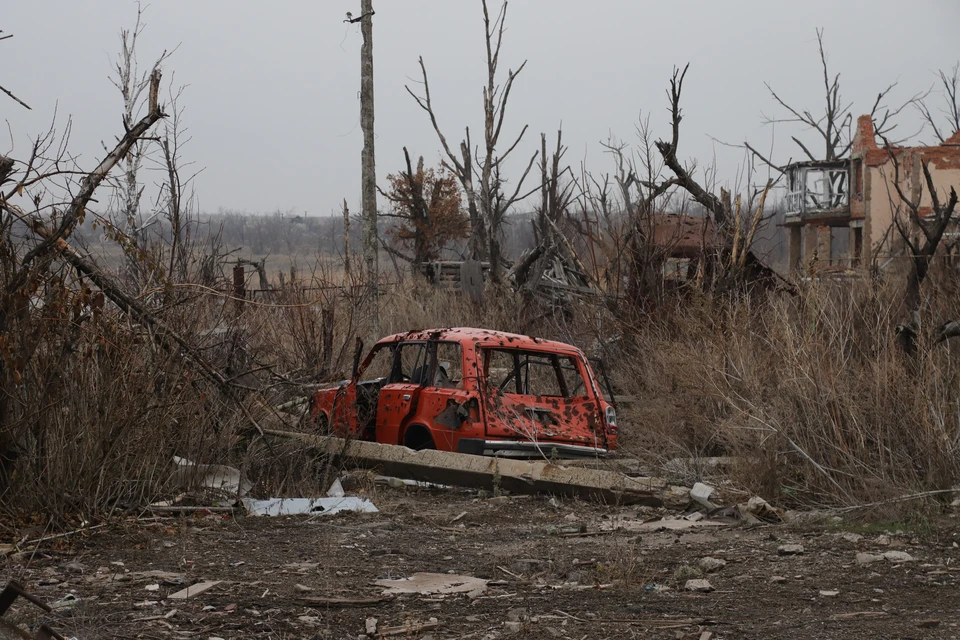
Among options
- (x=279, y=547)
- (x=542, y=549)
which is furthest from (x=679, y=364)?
(x=279, y=547)

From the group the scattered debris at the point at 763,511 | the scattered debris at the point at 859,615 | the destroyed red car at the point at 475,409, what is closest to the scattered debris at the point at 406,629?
the scattered debris at the point at 859,615

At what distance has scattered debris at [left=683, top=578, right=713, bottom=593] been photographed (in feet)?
17.7

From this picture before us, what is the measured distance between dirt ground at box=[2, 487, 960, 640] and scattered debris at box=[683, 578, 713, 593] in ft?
0.14

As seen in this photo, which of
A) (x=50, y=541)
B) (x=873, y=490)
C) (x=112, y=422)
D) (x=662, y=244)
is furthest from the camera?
(x=662, y=244)

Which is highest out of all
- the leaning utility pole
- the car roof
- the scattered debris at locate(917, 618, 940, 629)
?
the leaning utility pole

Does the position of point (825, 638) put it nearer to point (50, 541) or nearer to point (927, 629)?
point (927, 629)

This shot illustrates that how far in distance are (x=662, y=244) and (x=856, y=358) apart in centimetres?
671

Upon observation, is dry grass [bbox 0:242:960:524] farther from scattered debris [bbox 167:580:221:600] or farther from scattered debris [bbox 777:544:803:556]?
scattered debris [bbox 167:580:221:600]

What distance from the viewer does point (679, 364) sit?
38.8 feet

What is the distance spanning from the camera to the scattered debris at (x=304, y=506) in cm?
784

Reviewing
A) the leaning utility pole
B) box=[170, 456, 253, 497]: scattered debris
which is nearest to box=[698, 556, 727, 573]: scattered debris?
box=[170, 456, 253, 497]: scattered debris

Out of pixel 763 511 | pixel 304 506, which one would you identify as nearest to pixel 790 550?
pixel 763 511

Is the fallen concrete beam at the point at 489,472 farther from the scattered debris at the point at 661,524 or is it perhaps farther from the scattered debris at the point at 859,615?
the scattered debris at the point at 859,615

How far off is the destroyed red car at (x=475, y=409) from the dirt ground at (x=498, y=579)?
157cm
